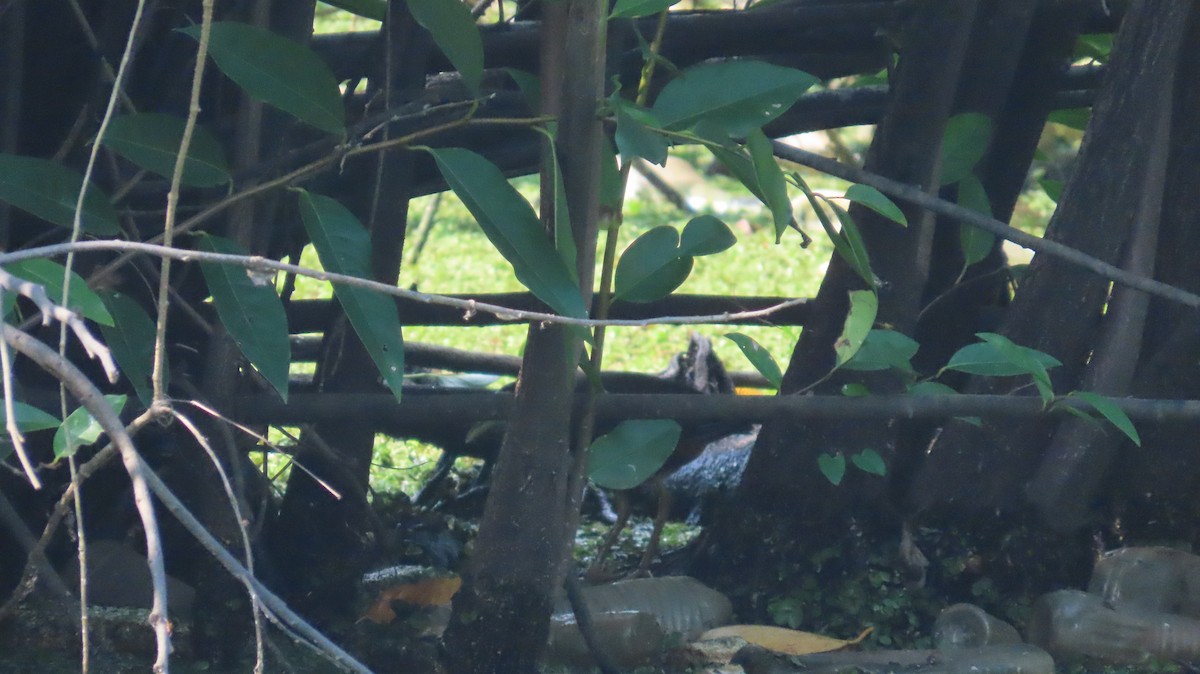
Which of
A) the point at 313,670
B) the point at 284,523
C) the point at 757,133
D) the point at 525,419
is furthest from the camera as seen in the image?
the point at 284,523

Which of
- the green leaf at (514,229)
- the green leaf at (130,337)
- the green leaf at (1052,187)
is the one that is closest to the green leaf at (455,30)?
the green leaf at (514,229)

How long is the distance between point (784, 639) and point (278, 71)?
0.94 metres

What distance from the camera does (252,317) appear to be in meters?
1.23

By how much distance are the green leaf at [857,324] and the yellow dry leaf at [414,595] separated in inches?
23.5

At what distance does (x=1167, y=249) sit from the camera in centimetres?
176

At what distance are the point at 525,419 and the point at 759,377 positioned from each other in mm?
1464

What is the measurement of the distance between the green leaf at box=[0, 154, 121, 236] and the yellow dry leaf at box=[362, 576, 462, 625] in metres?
0.64

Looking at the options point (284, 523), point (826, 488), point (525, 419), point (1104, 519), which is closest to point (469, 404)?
point (525, 419)

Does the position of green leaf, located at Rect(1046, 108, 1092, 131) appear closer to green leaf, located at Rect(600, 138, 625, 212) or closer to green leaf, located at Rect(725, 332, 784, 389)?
green leaf, located at Rect(725, 332, 784, 389)

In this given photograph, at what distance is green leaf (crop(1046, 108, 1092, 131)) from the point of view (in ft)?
6.47

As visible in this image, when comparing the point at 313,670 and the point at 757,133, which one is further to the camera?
the point at 313,670

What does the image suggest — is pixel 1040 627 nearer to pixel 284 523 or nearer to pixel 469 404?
pixel 469 404

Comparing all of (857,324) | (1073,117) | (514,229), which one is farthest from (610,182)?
(1073,117)

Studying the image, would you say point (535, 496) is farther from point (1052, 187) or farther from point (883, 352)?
point (1052, 187)
